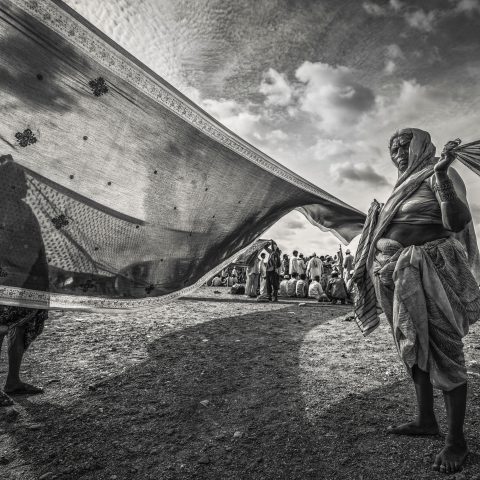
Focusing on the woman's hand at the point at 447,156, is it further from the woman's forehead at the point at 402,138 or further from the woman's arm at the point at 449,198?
the woman's forehead at the point at 402,138

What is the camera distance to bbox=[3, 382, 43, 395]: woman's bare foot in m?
3.62

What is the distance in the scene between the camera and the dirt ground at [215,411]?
2445 mm

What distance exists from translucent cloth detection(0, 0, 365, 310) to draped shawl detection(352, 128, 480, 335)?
130cm

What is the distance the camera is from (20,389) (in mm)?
3629

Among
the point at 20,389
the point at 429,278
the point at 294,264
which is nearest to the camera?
the point at 429,278

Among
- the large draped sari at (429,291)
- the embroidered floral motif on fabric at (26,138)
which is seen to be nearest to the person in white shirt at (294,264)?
the large draped sari at (429,291)

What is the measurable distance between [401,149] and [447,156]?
0.65 meters

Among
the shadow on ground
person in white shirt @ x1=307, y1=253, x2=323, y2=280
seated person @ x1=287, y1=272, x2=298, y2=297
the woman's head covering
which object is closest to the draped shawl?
the woman's head covering

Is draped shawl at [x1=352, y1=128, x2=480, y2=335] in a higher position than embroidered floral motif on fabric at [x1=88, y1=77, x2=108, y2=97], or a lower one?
lower

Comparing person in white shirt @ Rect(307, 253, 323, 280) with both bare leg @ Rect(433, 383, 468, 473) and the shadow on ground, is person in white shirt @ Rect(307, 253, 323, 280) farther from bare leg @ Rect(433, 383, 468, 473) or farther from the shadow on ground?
bare leg @ Rect(433, 383, 468, 473)

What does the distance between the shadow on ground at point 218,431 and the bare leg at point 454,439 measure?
112mm

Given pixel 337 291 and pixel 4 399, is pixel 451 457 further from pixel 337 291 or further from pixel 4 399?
pixel 337 291

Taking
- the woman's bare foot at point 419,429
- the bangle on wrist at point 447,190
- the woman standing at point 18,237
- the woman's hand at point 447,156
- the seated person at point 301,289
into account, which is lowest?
the woman's bare foot at point 419,429

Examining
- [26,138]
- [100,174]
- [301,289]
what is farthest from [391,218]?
[301,289]
